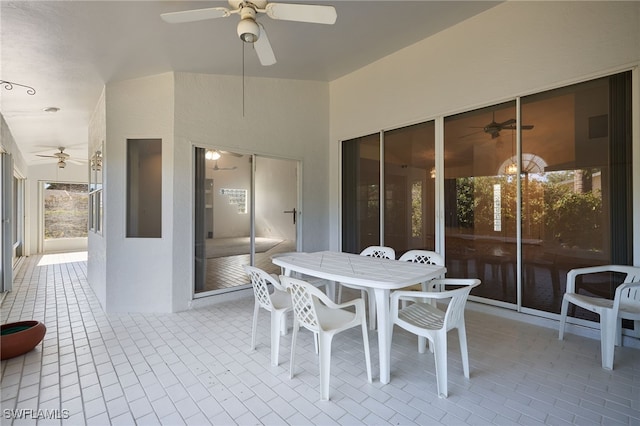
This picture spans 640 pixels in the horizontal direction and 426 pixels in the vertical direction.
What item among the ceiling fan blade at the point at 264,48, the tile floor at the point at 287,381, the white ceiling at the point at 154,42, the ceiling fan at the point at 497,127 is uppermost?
the white ceiling at the point at 154,42

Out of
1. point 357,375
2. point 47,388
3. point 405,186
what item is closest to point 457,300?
point 357,375

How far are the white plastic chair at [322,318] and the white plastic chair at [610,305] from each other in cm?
187

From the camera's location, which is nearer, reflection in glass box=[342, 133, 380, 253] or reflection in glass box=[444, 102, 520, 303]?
reflection in glass box=[444, 102, 520, 303]

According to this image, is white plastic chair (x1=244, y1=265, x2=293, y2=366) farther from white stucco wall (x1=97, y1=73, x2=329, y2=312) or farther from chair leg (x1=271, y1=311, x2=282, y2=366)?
white stucco wall (x1=97, y1=73, x2=329, y2=312)

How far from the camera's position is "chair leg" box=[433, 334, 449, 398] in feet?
6.43

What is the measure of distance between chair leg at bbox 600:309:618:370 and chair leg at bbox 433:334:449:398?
55.1 inches

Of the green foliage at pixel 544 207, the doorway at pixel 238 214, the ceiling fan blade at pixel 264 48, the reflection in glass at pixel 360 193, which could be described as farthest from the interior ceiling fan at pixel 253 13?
the reflection in glass at pixel 360 193

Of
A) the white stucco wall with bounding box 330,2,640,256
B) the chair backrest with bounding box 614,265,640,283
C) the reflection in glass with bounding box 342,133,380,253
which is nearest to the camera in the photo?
the chair backrest with bounding box 614,265,640,283

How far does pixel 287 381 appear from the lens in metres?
2.16

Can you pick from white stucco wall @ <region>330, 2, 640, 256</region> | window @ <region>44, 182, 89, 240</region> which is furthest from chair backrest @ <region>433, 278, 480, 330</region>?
window @ <region>44, 182, 89, 240</region>

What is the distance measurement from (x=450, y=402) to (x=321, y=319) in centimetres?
97

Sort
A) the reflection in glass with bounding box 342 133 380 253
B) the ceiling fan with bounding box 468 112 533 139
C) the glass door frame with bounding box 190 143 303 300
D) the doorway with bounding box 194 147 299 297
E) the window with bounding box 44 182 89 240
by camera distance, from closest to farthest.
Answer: the ceiling fan with bounding box 468 112 533 139 → the glass door frame with bounding box 190 143 303 300 → the doorway with bounding box 194 147 299 297 → the reflection in glass with bounding box 342 133 380 253 → the window with bounding box 44 182 89 240

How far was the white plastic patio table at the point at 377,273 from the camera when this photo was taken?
2.08 meters

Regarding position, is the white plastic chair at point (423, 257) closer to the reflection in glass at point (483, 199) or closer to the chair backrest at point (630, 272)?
the reflection in glass at point (483, 199)
